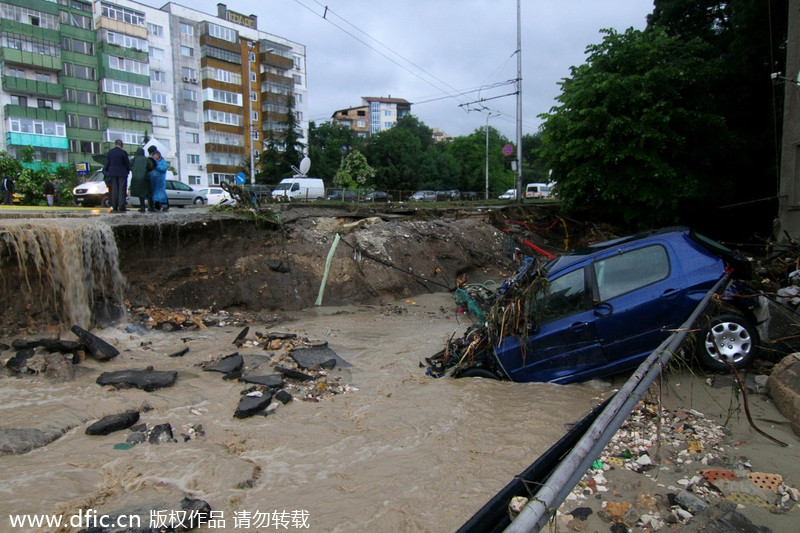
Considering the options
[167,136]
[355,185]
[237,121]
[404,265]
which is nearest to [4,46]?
[167,136]

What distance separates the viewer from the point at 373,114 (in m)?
129

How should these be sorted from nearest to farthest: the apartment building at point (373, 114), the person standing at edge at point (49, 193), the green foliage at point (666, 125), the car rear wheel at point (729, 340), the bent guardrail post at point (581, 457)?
1. the bent guardrail post at point (581, 457)
2. the car rear wheel at point (729, 340)
3. the green foliage at point (666, 125)
4. the person standing at edge at point (49, 193)
5. the apartment building at point (373, 114)

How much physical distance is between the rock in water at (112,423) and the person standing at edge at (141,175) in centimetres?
889

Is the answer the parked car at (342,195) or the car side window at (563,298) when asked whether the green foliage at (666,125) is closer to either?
the car side window at (563,298)

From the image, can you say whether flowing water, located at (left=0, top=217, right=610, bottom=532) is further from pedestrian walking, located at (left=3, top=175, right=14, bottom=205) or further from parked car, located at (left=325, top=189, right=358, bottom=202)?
parked car, located at (left=325, top=189, right=358, bottom=202)

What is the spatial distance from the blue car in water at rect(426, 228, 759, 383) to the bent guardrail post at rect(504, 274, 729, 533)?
106 inches

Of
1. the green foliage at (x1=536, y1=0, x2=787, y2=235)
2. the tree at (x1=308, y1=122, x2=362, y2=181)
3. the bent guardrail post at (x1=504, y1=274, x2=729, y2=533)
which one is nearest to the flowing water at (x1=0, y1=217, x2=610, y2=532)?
the bent guardrail post at (x1=504, y1=274, x2=729, y2=533)

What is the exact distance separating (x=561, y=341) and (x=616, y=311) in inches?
27.0

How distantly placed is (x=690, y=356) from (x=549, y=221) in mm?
15814

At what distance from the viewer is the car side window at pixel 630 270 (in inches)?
229

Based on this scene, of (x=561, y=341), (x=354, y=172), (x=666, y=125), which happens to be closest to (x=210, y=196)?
(x=354, y=172)

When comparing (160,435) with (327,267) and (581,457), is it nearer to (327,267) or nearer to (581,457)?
(581,457)

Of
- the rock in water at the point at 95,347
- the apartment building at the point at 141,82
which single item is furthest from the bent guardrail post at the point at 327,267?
the apartment building at the point at 141,82

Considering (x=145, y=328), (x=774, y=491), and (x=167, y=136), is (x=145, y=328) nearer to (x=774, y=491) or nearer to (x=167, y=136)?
(x=774, y=491)
